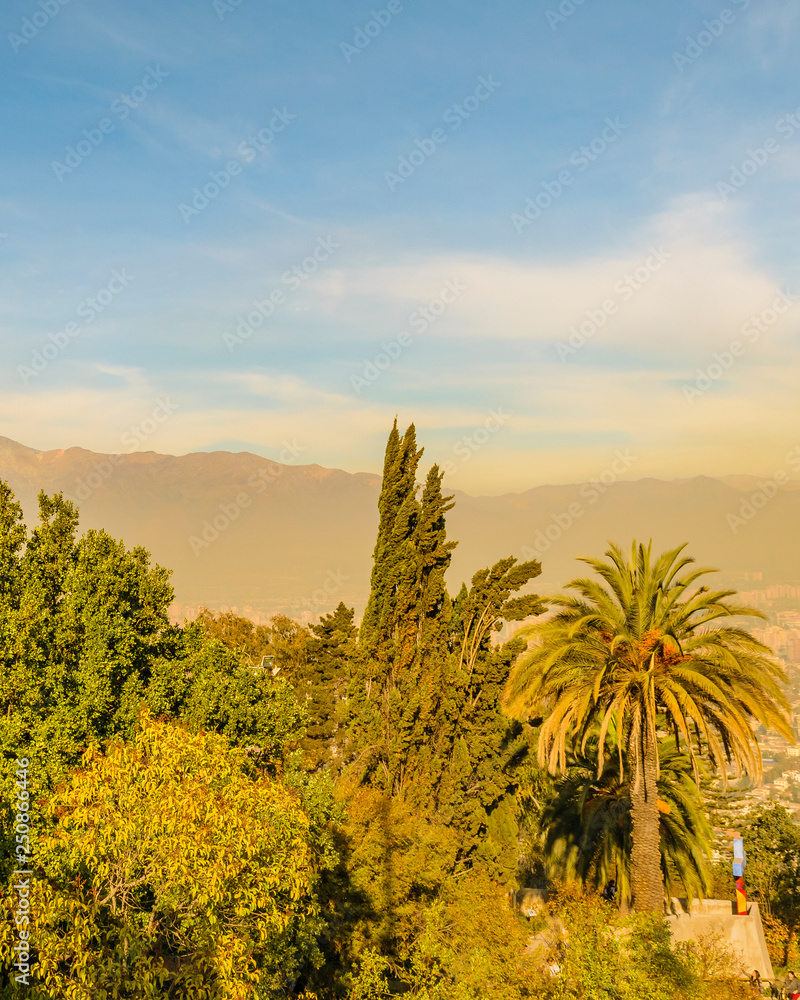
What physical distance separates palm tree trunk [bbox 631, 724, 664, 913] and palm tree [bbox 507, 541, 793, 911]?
0.02m

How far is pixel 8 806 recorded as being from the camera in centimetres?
1402

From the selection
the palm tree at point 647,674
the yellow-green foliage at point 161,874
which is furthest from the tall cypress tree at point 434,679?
the yellow-green foliage at point 161,874

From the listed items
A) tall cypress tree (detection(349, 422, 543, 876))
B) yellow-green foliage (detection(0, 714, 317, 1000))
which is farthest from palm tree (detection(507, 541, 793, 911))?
tall cypress tree (detection(349, 422, 543, 876))

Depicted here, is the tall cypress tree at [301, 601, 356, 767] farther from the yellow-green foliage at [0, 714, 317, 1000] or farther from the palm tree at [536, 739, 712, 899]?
the yellow-green foliage at [0, 714, 317, 1000]

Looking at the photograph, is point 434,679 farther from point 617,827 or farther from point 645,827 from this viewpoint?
point 645,827

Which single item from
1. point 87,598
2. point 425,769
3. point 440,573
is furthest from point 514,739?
point 87,598

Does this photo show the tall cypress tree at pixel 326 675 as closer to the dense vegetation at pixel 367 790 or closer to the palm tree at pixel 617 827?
the dense vegetation at pixel 367 790

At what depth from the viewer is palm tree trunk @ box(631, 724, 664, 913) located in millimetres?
16438

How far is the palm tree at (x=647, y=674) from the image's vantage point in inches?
621

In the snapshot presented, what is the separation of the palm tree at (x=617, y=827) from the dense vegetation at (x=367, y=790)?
0.08 m

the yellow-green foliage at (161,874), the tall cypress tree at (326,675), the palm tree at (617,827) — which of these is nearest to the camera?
the yellow-green foliage at (161,874)

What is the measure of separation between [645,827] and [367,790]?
9.70 m

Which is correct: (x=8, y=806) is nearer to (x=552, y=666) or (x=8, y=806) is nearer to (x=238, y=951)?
(x=238, y=951)

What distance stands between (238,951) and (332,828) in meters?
9.24
